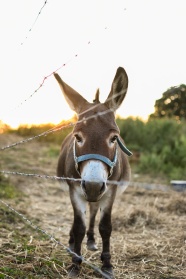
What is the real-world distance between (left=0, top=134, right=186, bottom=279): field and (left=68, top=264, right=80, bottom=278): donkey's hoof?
5 centimetres

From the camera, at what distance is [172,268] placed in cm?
382

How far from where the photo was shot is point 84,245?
457 centimetres

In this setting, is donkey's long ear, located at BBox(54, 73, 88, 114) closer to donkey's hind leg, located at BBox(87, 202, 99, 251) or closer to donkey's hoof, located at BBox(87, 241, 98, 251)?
donkey's hind leg, located at BBox(87, 202, 99, 251)

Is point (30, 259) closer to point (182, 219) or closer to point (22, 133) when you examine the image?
point (182, 219)

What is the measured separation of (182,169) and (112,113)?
7544mm

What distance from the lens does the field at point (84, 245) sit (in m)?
3.53

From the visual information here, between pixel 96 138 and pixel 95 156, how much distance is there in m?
0.17

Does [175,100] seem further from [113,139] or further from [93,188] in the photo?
[93,188]

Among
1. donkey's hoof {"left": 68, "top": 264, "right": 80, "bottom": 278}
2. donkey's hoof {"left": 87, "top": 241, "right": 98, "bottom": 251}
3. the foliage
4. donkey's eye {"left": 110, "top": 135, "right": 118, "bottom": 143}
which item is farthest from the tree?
the foliage

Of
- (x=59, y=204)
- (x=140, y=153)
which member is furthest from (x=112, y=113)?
(x=140, y=153)

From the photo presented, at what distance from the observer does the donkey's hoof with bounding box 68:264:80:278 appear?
339 cm

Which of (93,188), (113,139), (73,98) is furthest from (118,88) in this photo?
(93,188)

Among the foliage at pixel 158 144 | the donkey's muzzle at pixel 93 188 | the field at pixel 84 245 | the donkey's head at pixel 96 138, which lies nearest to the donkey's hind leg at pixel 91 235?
the field at pixel 84 245

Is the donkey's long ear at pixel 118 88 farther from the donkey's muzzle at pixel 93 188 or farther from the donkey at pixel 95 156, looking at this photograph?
the donkey's muzzle at pixel 93 188
